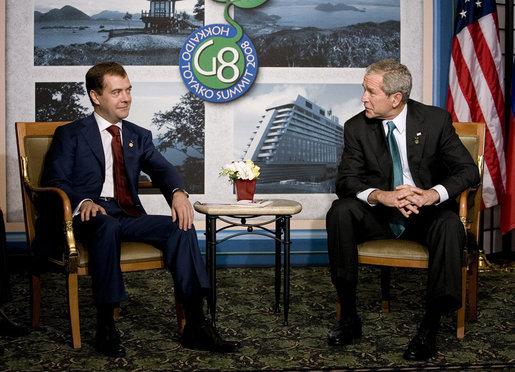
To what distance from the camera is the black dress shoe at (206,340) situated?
2.85m

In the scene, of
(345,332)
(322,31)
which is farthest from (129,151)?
(322,31)

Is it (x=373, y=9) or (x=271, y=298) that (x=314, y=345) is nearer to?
(x=271, y=298)

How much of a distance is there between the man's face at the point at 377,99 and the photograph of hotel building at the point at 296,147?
6.01ft

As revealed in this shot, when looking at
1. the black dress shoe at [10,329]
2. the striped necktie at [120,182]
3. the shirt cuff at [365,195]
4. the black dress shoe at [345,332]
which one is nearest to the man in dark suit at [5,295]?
the black dress shoe at [10,329]

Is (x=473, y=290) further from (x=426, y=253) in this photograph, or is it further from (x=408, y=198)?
(x=408, y=198)

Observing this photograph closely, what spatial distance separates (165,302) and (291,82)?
7.03 feet

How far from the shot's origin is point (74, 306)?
2879 millimetres

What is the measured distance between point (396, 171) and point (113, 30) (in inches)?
108

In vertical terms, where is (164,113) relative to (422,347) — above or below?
above

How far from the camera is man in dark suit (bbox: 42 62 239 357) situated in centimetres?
280

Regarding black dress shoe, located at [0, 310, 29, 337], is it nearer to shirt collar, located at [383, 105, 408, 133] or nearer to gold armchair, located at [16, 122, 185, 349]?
gold armchair, located at [16, 122, 185, 349]

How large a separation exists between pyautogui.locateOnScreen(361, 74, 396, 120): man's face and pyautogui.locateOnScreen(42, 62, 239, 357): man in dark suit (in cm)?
106

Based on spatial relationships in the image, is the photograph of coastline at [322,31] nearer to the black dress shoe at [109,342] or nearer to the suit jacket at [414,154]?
the suit jacket at [414,154]

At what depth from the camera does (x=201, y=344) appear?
2881 millimetres
